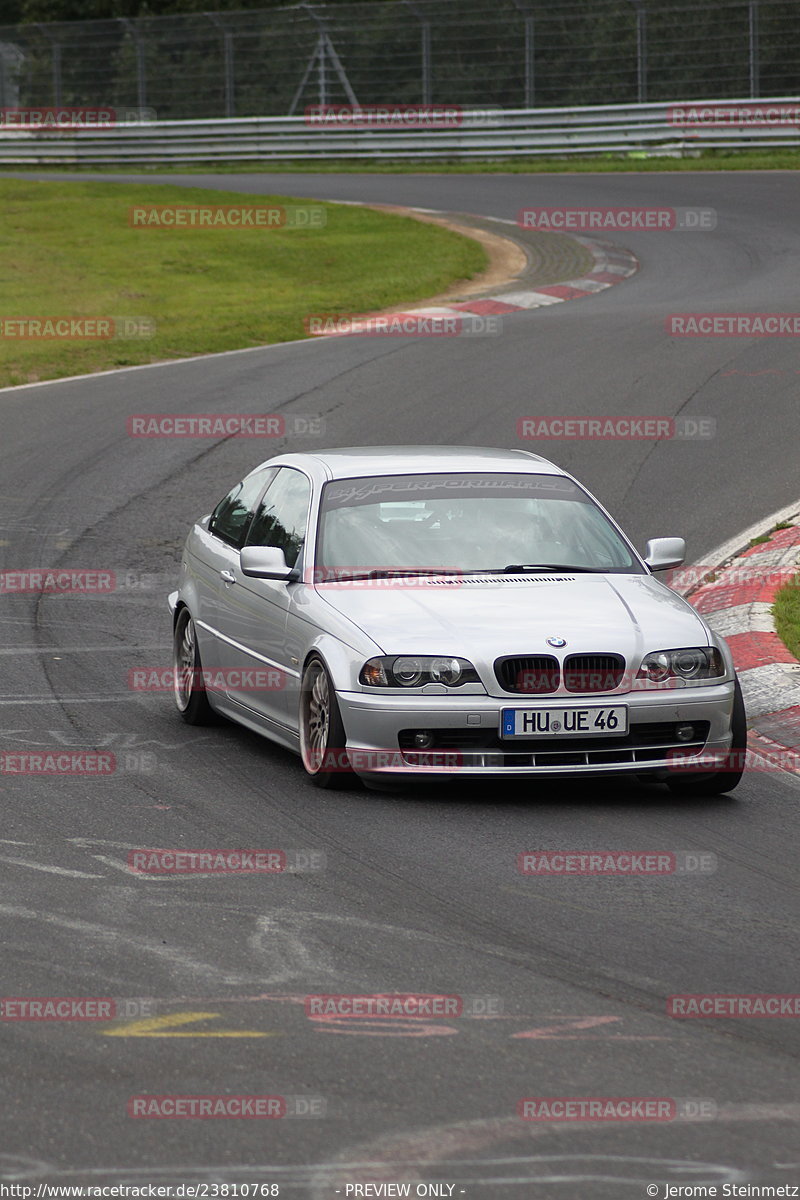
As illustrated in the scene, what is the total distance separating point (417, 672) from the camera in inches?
303

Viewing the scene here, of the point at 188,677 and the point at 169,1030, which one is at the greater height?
the point at 169,1030

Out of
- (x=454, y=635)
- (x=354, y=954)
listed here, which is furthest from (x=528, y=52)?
(x=354, y=954)

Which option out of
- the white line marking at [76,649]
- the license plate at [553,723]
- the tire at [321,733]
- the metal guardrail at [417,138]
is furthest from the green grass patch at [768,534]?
the metal guardrail at [417,138]

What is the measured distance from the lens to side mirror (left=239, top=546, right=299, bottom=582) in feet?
27.9

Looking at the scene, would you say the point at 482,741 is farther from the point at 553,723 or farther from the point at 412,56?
the point at 412,56

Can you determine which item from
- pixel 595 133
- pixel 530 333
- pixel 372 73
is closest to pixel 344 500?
pixel 530 333

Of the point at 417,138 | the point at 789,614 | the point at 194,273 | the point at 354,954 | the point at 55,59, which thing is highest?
the point at 55,59

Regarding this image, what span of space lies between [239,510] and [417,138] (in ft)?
103

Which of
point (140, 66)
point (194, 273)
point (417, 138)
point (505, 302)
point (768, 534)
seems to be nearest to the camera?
point (768, 534)

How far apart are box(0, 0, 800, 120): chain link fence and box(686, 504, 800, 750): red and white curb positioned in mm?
24108

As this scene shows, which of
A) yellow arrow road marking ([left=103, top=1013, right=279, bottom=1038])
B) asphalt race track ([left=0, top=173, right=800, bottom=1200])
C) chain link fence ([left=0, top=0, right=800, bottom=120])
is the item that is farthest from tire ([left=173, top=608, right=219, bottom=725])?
chain link fence ([left=0, top=0, right=800, bottom=120])

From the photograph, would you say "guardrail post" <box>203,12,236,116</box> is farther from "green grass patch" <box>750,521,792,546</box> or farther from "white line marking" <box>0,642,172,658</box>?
"white line marking" <box>0,642,172,658</box>

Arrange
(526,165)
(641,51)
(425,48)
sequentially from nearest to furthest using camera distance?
(641,51)
(526,165)
(425,48)

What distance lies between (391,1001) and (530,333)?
1564cm
